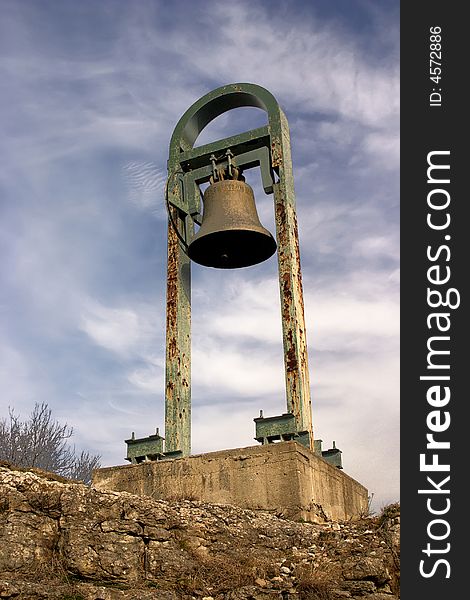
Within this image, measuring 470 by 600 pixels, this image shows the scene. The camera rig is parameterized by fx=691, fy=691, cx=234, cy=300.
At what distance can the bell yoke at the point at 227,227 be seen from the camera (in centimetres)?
891

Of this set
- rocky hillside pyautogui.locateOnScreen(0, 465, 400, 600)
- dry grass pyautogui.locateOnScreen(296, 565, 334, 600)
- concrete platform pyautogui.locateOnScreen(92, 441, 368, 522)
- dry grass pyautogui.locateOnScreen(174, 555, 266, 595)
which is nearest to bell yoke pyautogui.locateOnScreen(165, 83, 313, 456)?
concrete platform pyautogui.locateOnScreen(92, 441, 368, 522)

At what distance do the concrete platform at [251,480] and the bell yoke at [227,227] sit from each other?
1.36 feet

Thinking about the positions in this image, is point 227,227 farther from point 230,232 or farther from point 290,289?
point 290,289

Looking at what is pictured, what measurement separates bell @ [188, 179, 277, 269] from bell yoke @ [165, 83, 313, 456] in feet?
0.05

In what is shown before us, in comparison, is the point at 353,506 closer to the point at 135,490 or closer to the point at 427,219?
the point at 135,490

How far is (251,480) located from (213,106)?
19.3 feet

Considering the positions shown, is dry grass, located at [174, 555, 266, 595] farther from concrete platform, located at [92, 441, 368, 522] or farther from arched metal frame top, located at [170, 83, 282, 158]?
arched metal frame top, located at [170, 83, 282, 158]

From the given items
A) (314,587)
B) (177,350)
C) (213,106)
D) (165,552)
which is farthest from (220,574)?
(213,106)

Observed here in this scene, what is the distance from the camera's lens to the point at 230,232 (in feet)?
29.9

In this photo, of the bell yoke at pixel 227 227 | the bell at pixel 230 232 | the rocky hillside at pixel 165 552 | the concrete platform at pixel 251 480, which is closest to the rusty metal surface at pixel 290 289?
the bell yoke at pixel 227 227

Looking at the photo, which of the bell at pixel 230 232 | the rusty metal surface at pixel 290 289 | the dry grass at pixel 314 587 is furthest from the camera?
the bell at pixel 230 232

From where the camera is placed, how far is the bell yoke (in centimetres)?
891

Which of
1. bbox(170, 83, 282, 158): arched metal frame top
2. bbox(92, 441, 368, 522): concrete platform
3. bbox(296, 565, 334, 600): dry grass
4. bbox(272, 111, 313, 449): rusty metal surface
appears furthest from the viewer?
bbox(170, 83, 282, 158): arched metal frame top

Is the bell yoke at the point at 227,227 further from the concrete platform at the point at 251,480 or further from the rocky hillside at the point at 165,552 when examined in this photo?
the rocky hillside at the point at 165,552
